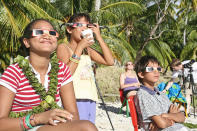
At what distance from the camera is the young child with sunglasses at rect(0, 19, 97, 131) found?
5.27 ft

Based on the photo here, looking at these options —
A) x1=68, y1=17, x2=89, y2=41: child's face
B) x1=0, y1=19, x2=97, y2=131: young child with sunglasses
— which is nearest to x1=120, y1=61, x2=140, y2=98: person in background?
x1=68, y1=17, x2=89, y2=41: child's face

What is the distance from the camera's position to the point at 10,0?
913 cm

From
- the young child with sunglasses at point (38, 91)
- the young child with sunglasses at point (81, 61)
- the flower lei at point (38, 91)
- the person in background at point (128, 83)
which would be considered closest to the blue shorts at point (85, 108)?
the young child with sunglasses at point (81, 61)

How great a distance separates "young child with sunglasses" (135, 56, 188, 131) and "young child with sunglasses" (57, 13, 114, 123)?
628 mm

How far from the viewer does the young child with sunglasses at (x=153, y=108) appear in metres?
2.76

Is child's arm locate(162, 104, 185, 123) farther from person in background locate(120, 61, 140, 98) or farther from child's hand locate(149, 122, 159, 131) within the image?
person in background locate(120, 61, 140, 98)

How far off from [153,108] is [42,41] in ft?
4.94

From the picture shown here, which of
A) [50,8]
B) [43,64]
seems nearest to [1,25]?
[50,8]

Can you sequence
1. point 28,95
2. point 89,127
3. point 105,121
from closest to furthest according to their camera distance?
point 89,127
point 28,95
point 105,121

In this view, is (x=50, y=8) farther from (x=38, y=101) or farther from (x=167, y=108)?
(x=38, y=101)

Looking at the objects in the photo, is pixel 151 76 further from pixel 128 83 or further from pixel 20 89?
pixel 128 83

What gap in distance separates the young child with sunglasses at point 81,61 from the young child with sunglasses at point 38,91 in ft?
0.93

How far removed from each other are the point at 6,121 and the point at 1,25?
8040mm

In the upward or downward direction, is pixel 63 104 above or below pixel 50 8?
below
